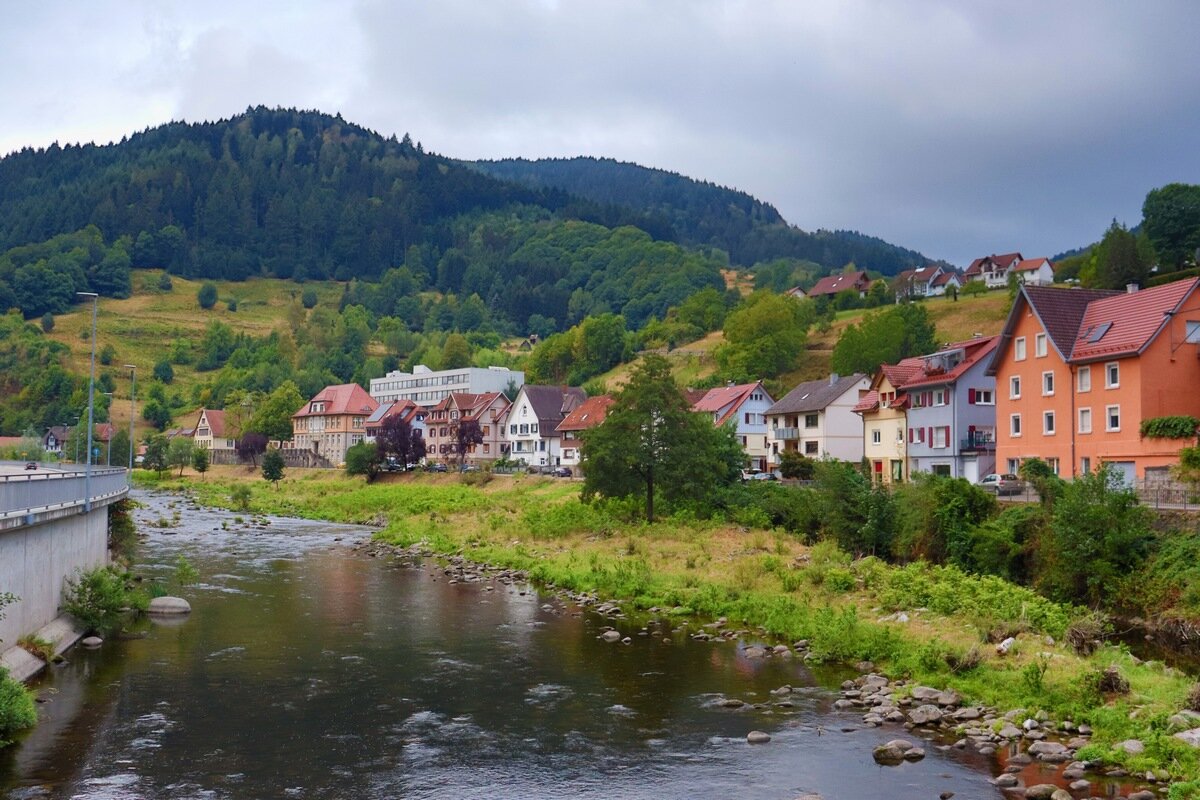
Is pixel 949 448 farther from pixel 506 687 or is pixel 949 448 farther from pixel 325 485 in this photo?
pixel 325 485

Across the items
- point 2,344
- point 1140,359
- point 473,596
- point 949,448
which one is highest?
point 2,344

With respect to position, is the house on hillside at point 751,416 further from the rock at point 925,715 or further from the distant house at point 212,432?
the distant house at point 212,432

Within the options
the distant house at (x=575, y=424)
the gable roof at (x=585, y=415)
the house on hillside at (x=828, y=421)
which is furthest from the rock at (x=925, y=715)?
the distant house at (x=575, y=424)

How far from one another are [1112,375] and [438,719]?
35454mm

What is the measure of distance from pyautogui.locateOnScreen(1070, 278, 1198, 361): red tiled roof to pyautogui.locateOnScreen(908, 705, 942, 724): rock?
88.9ft

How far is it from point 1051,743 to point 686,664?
33.2 feet

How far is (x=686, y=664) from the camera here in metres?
26.9

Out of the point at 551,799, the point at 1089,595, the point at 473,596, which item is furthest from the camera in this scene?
the point at 473,596

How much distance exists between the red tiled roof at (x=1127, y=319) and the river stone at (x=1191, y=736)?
27.5 m

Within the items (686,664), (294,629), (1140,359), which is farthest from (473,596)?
(1140,359)

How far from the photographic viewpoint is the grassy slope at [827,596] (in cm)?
2070

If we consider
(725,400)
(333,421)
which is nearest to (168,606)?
(725,400)

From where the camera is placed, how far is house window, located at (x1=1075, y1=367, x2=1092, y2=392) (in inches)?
1793

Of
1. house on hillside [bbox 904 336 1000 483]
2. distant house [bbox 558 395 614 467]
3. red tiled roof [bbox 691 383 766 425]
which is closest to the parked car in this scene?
house on hillside [bbox 904 336 1000 483]
